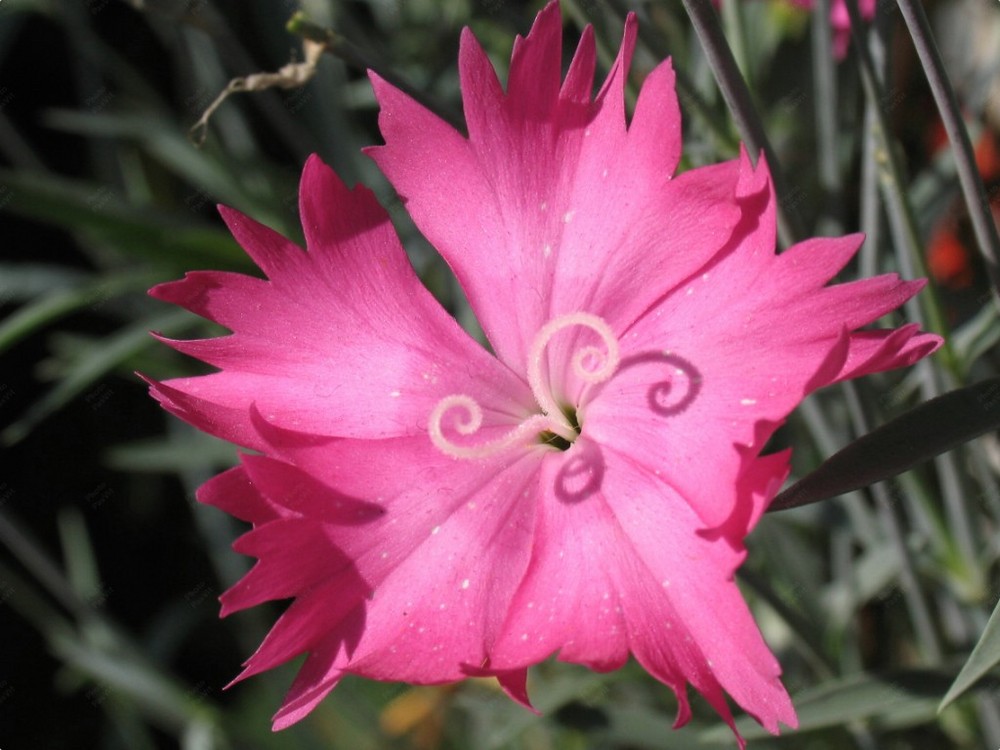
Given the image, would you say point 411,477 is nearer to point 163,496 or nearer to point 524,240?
point 524,240

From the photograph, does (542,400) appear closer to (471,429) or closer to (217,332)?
(471,429)

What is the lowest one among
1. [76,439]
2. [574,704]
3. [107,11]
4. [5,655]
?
[574,704]

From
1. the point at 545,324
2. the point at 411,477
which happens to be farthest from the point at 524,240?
the point at 411,477

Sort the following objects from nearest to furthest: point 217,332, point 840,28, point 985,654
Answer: point 985,654, point 840,28, point 217,332

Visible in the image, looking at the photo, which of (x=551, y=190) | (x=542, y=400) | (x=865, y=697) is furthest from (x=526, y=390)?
(x=865, y=697)

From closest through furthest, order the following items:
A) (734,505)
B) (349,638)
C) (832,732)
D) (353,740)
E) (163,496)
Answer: (734,505), (349,638), (832,732), (353,740), (163,496)

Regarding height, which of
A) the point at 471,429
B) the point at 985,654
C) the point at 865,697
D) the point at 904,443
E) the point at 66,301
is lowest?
the point at 865,697
